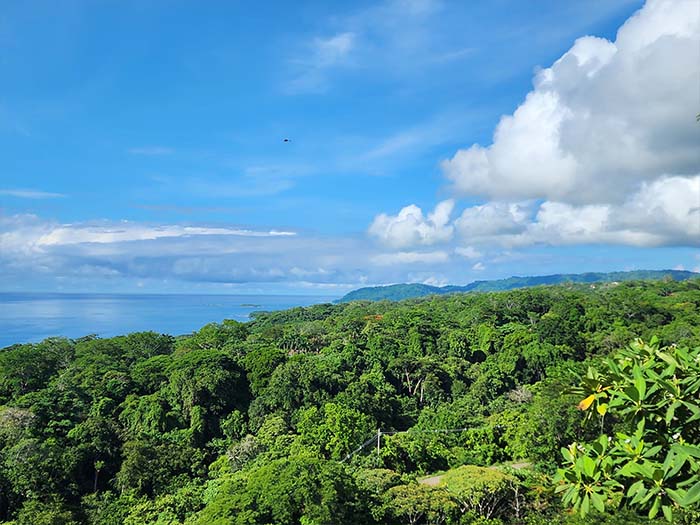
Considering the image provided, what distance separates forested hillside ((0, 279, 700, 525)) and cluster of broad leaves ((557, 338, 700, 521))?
1cm

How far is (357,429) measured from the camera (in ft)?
63.9

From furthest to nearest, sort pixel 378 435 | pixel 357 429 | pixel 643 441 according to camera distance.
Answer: pixel 357 429 → pixel 378 435 → pixel 643 441

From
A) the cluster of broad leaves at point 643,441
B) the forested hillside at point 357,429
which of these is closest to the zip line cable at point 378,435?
the forested hillside at point 357,429

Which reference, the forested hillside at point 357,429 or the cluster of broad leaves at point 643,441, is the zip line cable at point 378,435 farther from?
the cluster of broad leaves at point 643,441

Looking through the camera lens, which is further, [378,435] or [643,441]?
[378,435]

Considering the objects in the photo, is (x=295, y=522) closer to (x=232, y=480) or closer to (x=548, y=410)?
(x=232, y=480)

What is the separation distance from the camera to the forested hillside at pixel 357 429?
8.50ft

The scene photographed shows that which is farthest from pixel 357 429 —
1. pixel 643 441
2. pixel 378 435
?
pixel 643 441

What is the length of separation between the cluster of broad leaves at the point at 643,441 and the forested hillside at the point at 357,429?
11 mm

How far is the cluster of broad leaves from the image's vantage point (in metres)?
2.25

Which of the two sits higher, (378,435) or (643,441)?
(643,441)

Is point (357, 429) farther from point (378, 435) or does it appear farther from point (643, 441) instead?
point (643, 441)

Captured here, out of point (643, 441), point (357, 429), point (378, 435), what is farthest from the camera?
point (357, 429)

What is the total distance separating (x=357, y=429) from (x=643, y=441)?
58.8 feet
